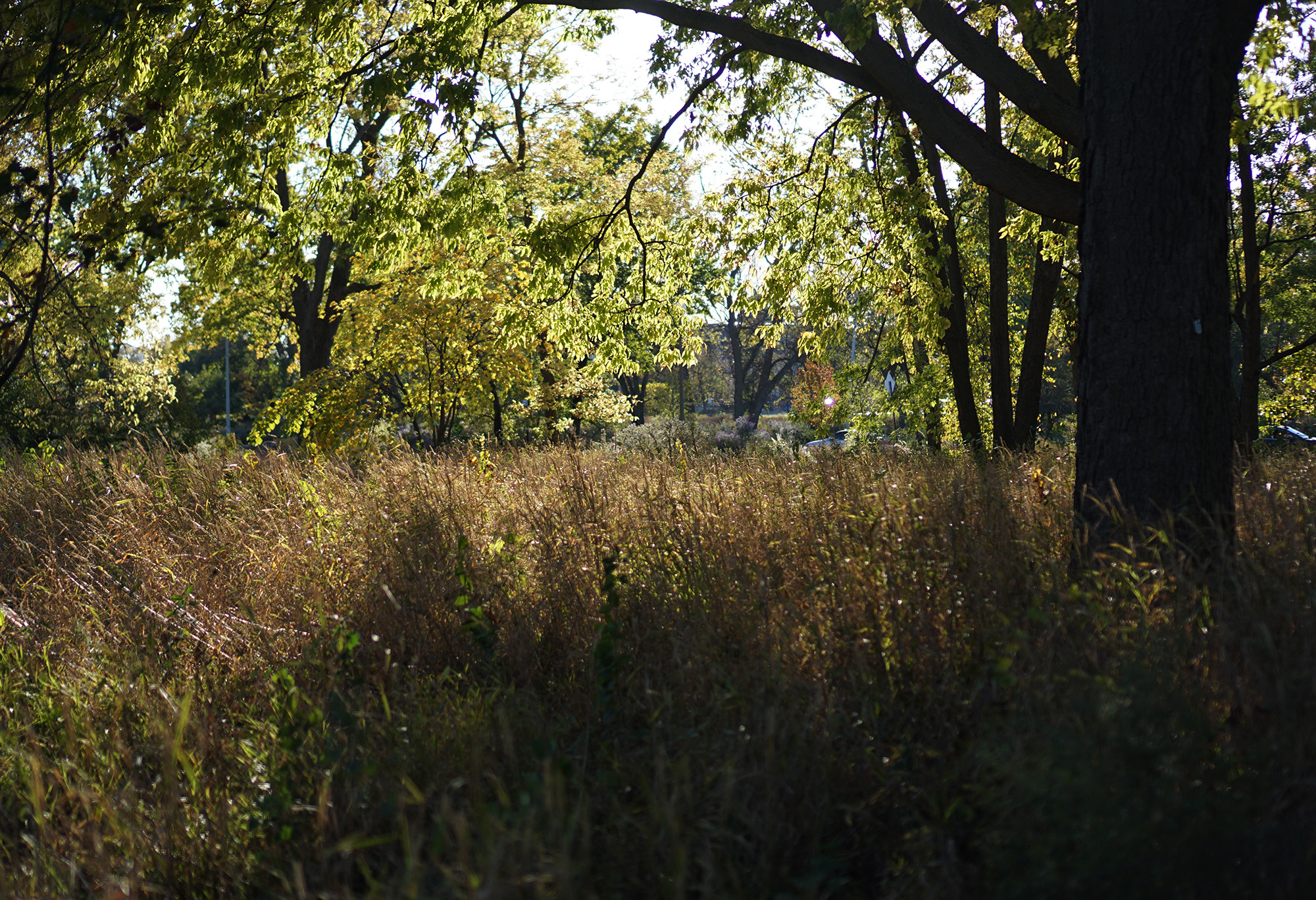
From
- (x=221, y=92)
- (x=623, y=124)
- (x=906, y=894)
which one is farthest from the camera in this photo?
(x=623, y=124)

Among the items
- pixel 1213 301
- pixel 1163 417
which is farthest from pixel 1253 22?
pixel 1163 417

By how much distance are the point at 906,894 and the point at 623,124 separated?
58.2ft

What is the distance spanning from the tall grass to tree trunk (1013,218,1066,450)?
19.3 ft

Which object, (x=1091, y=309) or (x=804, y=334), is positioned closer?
(x=1091, y=309)

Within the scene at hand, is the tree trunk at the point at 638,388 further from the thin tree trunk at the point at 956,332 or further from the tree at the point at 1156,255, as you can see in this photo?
the tree at the point at 1156,255

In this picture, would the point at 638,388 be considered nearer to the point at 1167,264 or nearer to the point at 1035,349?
the point at 1035,349

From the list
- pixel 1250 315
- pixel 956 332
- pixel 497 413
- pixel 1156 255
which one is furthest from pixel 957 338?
pixel 1156 255

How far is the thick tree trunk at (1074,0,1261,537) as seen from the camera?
13.3 ft

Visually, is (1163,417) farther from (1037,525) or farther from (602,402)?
(602,402)

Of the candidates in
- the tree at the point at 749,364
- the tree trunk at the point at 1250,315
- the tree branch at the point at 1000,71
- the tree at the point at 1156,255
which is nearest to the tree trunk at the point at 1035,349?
the tree trunk at the point at 1250,315

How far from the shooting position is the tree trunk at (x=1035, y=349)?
1143cm

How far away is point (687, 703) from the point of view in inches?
135

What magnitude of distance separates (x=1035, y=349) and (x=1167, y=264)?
785 cm

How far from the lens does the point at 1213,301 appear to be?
4.08m
